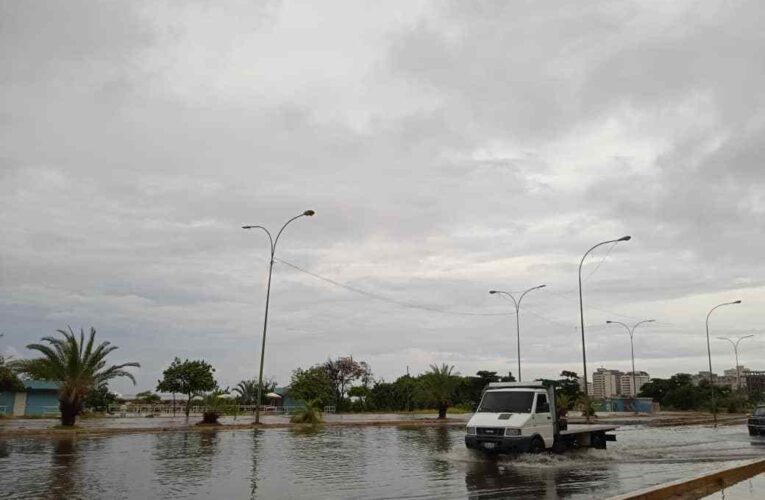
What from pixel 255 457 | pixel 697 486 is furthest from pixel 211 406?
pixel 697 486

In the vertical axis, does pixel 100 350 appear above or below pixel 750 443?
above

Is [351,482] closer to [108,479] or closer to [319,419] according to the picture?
[108,479]

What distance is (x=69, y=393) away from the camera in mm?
27688

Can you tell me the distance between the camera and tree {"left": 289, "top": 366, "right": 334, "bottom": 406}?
6231 centimetres

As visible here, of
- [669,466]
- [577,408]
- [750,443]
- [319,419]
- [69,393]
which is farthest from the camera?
[577,408]

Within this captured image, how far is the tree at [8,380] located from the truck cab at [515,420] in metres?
32.5

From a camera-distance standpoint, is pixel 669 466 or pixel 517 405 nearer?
pixel 669 466

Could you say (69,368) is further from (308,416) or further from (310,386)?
(310,386)

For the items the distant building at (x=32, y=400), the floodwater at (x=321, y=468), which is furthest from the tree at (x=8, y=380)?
the floodwater at (x=321, y=468)

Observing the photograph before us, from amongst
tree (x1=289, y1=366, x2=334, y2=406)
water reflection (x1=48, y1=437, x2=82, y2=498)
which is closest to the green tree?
water reflection (x1=48, y1=437, x2=82, y2=498)

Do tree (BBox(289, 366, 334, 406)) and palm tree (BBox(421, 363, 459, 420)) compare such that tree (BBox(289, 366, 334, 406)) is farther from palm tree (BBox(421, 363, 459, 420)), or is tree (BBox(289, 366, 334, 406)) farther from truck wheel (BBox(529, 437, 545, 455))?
truck wheel (BBox(529, 437, 545, 455))

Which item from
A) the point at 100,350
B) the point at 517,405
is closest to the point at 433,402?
the point at 100,350

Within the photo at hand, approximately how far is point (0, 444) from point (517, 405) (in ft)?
53.6

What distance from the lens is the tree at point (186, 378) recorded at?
46344 mm
